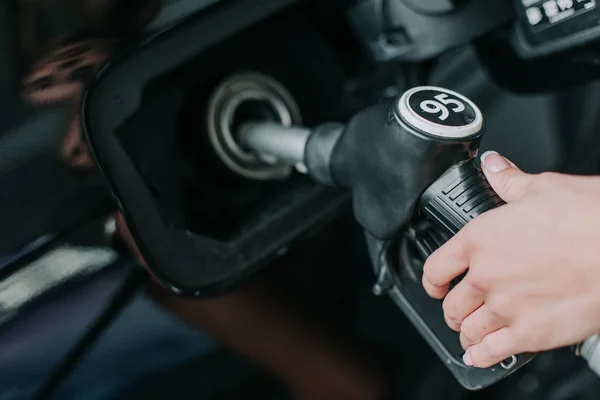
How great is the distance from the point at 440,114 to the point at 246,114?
0.95 ft

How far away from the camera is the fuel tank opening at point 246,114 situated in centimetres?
71

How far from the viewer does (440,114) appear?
0.52m

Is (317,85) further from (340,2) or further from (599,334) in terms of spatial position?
(599,334)

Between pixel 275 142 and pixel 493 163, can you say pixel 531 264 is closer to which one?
pixel 493 163

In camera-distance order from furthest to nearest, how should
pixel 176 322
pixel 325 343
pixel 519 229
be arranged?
pixel 325 343, pixel 176 322, pixel 519 229

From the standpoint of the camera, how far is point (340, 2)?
0.72 metres

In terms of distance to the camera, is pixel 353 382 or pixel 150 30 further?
pixel 353 382

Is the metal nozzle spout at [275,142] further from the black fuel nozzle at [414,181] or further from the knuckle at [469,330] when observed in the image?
the knuckle at [469,330]

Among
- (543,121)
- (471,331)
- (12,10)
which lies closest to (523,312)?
(471,331)

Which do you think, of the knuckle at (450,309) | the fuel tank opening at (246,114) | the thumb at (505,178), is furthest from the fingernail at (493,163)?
the fuel tank opening at (246,114)

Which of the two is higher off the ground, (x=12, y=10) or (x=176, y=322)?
(x=12, y=10)

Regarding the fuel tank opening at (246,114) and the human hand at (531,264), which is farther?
the fuel tank opening at (246,114)

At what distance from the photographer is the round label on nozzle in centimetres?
51

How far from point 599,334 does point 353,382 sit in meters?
0.32
